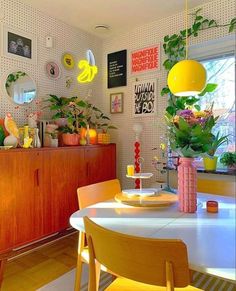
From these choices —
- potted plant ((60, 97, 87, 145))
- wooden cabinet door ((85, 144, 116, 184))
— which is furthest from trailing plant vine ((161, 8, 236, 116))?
potted plant ((60, 97, 87, 145))

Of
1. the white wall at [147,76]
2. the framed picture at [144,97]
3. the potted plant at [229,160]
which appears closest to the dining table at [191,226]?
the potted plant at [229,160]

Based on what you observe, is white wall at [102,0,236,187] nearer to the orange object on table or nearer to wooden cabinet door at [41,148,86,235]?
wooden cabinet door at [41,148,86,235]

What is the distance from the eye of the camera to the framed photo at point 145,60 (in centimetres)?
299

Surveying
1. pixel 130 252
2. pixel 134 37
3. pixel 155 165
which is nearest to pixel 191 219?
pixel 130 252

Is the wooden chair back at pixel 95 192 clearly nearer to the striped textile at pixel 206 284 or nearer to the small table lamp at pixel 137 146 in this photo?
the striped textile at pixel 206 284

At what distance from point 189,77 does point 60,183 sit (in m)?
1.61

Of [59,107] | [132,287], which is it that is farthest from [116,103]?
[132,287]

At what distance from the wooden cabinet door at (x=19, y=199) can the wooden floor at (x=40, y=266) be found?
235 millimetres

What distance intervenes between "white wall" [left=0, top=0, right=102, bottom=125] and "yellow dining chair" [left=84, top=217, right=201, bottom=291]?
1957 millimetres

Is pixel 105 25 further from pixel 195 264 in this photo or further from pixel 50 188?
pixel 195 264

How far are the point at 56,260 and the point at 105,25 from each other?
2666 mm

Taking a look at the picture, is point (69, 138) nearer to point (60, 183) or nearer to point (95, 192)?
point (60, 183)

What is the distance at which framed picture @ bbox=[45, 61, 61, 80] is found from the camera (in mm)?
2834

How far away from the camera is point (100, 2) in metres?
2.54
